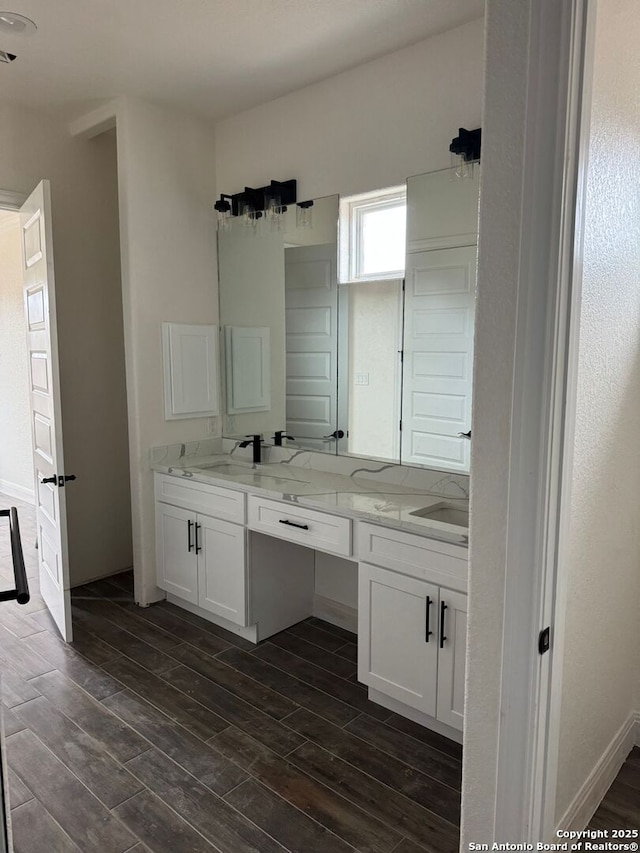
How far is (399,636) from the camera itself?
2332 millimetres

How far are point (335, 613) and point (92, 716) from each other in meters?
1.30

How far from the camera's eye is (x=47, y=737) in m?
2.28

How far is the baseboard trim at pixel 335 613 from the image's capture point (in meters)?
3.15

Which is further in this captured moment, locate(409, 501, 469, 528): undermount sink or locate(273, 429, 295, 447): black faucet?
locate(273, 429, 295, 447): black faucet

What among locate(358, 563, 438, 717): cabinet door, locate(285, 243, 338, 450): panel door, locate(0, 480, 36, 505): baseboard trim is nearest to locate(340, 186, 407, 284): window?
locate(285, 243, 338, 450): panel door

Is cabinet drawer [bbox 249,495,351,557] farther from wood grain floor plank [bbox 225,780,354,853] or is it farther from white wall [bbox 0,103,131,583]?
white wall [bbox 0,103,131,583]

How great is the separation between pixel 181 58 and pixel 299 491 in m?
2.09

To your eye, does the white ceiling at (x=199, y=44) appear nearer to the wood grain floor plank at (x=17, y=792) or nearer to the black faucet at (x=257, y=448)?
the black faucet at (x=257, y=448)

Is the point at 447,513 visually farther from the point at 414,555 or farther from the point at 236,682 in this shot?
the point at 236,682

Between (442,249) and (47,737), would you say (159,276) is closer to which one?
(442,249)

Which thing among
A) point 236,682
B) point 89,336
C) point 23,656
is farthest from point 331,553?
point 89,336

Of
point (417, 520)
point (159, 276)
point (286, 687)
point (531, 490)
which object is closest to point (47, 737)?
point (286, 687)

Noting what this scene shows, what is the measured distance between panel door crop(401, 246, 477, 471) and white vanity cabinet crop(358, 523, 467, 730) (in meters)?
0.57

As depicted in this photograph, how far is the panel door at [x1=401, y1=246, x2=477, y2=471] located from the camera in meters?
2.59
